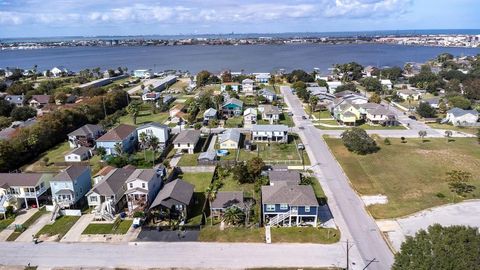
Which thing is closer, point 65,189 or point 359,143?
point 65,189

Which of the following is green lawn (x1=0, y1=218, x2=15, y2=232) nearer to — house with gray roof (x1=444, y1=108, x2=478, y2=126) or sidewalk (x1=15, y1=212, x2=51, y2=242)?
sidewalk (x1=15, y1=212, x2=51, y2=242)

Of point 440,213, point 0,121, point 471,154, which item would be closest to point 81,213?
point 440,213

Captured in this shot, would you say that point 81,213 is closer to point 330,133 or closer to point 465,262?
point 465,262

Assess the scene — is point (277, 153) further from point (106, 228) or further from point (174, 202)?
point (106, 228)

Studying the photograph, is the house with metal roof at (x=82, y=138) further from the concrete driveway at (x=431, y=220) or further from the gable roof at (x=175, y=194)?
the concrete driveway at (x=431, y=220)

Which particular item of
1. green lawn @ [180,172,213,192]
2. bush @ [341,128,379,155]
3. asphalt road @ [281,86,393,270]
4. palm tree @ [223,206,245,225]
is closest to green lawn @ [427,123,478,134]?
bush @ [341,128,379,155]

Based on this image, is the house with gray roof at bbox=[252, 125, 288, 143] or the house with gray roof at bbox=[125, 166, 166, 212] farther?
the house with gray roof at bbox=[252, 125, 288, 143]

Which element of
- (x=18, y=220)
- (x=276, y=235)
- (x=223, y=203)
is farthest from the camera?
(x=18, y=220)

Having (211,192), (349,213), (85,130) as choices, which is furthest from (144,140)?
(349,213)
